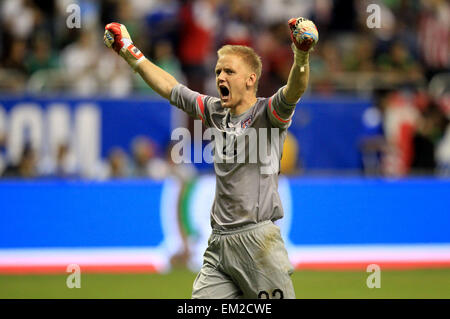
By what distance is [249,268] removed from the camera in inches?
224

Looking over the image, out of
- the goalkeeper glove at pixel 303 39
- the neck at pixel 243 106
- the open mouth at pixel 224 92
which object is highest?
the goalkeeper glove at pixel 303 39

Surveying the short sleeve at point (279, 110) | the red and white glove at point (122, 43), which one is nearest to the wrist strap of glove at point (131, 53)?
the red and white glove at point (122, 43)

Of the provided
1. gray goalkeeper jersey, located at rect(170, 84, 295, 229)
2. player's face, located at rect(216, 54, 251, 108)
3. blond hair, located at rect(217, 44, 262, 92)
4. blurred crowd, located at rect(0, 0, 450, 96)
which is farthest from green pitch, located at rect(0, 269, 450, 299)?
blond hair, located at rect(217, 44, 262, 92)

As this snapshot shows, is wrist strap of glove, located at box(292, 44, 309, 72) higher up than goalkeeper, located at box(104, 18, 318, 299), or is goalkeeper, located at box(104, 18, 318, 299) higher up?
wrist strap of glove, located at box(292, 44, 309, 72)

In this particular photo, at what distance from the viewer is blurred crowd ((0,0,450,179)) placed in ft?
48.9

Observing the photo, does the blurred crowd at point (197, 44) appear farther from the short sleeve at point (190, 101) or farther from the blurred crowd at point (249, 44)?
the short sleeve at point (190, 101)

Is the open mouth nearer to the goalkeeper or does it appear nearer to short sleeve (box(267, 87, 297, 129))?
the goalkeeper

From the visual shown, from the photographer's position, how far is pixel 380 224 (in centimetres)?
1227

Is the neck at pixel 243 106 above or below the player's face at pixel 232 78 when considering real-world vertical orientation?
below

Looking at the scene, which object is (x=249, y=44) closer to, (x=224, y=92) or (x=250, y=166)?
(x=224, y=92)

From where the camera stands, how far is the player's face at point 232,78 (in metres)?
5.86

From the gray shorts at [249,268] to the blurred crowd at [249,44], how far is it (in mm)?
8231

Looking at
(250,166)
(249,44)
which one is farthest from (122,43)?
(249,44)
